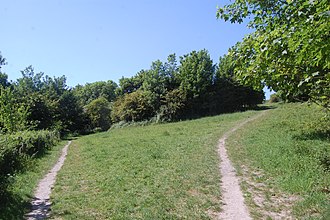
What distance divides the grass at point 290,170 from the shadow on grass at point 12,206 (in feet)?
20.5

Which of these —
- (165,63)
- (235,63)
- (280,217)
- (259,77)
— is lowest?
(280,217)

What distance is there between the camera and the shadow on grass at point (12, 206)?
25.7 ft

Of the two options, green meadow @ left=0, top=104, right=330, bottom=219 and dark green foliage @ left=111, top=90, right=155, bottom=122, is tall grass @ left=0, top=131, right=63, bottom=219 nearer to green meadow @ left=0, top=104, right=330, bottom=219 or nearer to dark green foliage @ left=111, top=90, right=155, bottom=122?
green meadow @ left=0, top=104, right=330, bottom=219

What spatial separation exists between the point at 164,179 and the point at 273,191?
381cm

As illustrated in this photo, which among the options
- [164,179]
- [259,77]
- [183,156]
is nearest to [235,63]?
[259,77]

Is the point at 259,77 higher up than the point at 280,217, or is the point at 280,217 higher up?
the point at 259,77

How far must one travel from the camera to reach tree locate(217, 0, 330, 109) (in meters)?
4.50

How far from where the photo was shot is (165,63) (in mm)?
53500

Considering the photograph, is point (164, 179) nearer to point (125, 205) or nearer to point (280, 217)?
point (125, 205)

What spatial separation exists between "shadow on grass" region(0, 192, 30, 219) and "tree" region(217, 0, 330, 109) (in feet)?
23.6

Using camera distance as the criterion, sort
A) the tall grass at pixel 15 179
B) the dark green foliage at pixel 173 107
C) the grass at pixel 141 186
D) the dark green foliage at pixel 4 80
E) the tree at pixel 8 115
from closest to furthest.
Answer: the grass at pixel 141 186
the tall grass at pixel 15 179
the tree at pixel 8 115
the dark green foliage at pixel 173 107
the dark green foliage at pixel 4 80

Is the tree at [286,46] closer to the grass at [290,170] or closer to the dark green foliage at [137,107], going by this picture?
the grass at [290,170]

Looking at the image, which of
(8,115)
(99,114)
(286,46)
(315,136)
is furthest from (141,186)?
(99,114)

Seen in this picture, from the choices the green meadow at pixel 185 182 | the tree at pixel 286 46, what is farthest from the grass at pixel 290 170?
the tree at pixel 286 46
